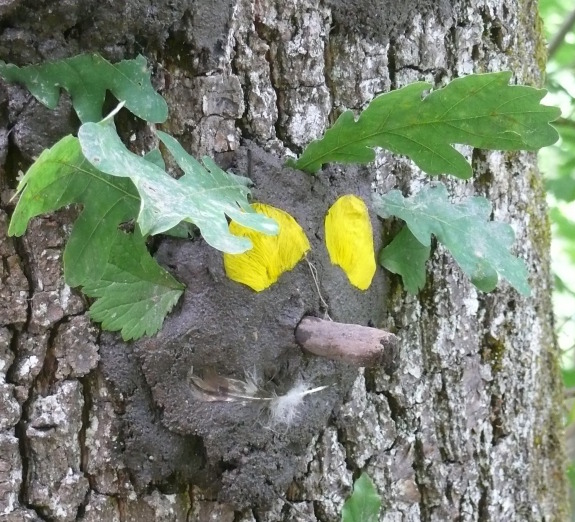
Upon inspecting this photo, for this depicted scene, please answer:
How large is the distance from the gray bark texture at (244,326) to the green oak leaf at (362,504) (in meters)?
0.04

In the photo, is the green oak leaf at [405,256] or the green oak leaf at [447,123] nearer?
the green oak leaf at [447,123]

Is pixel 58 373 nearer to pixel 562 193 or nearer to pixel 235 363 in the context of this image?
pixel 235 363

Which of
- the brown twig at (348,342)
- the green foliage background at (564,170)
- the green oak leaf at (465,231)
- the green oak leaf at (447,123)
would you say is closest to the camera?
the brown twig at (348,342)

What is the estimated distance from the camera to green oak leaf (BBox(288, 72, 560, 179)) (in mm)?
992

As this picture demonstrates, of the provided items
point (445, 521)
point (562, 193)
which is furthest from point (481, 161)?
point (562, 193)

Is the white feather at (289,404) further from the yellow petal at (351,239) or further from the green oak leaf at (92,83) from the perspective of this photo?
the green oak leaf at (92,83)

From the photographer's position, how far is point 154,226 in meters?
0.74

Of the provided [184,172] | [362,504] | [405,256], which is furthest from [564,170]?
[184,172]

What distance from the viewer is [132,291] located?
1030mm

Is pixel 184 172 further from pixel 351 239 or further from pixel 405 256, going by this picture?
pixel 405 256

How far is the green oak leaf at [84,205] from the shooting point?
85cm

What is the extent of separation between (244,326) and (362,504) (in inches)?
15.6

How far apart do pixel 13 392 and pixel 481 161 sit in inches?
38.2

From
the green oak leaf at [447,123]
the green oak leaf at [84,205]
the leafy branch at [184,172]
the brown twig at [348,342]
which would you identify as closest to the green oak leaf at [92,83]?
the leafy branch at [184,172]
